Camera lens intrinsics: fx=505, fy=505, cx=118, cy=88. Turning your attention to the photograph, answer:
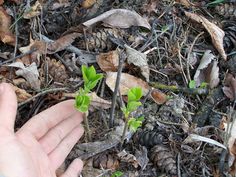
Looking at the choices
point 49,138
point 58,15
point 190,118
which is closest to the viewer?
point 49,138

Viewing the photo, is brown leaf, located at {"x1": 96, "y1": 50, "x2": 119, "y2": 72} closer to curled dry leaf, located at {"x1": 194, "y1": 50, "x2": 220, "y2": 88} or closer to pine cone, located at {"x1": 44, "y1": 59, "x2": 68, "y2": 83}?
pine cone, located at {"x1": 44, "y1": 59, "x2": 68, "y2": 83}

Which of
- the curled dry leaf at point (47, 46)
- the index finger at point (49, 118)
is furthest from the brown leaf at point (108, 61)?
the index finger at point (49, 118)

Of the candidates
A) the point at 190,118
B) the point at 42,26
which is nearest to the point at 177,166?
the point at 190,118

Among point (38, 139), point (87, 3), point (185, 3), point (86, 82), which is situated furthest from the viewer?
point (185, 3)

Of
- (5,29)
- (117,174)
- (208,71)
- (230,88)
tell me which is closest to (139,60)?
(208,71)

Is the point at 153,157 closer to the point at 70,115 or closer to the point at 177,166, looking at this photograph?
the point at 177,166

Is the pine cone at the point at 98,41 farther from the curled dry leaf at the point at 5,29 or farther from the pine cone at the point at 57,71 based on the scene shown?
the curled dry leaf at the point at 5,29

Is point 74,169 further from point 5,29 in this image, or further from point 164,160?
point 5,29
